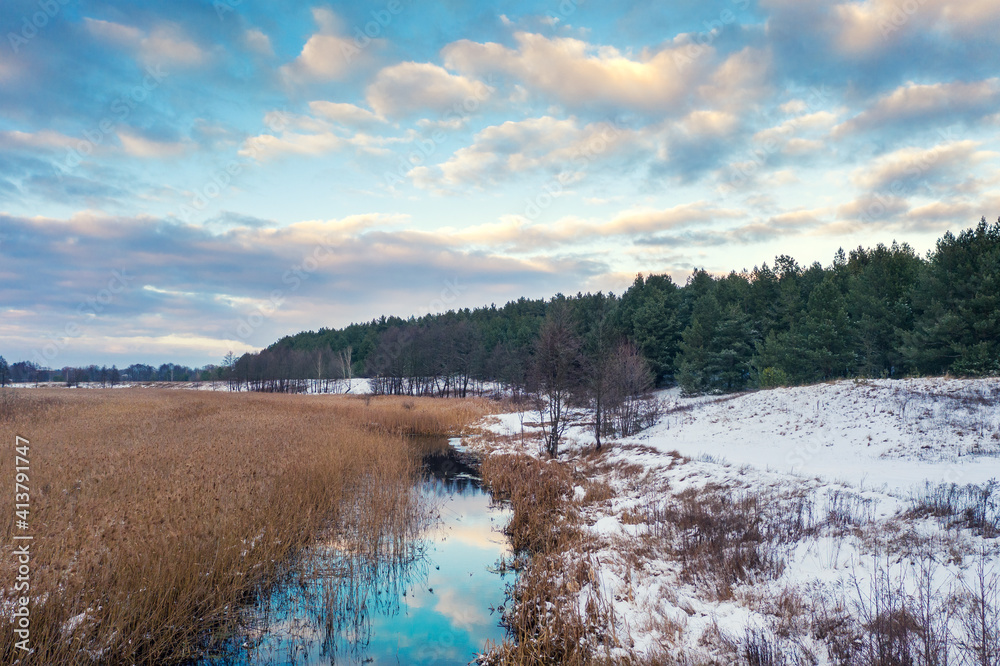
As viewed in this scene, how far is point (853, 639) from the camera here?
229 inches

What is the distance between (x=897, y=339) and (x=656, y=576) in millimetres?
37648

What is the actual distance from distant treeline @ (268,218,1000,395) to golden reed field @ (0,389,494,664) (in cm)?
1352

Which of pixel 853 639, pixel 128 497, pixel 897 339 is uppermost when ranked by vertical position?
pixel 897 339

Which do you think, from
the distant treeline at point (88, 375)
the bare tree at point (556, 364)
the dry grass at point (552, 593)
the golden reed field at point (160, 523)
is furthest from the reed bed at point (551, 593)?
the distant treeline at point (88, 375)

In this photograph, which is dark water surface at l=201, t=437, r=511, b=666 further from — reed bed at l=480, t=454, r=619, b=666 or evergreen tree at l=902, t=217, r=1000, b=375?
evergreen tree at l=902, t=217, r=1000, b=375

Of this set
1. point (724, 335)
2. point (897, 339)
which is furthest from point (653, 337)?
point (897, 339)

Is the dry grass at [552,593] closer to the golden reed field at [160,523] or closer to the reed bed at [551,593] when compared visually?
the reed bed at [551,593]

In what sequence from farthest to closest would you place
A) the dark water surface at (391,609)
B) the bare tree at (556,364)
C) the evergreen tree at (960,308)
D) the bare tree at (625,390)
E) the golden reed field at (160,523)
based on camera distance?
the evergreen tree at (960,308) < the bare tree at (625,390) < the bare tree at (556,364) < the dark water surface at (391,609) < the golden reed field at (160,523)

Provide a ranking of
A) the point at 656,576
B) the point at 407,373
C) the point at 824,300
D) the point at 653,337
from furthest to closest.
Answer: the point at 407,373
the point at 653,337
the point at 824,300
the point at 656,576

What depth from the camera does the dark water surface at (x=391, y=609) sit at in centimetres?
781

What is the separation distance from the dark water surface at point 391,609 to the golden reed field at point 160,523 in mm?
720

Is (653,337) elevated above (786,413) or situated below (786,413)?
above

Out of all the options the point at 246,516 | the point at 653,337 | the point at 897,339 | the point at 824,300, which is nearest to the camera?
the point at 246,516

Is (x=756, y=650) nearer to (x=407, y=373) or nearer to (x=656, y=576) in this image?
(x=656, y=576)
